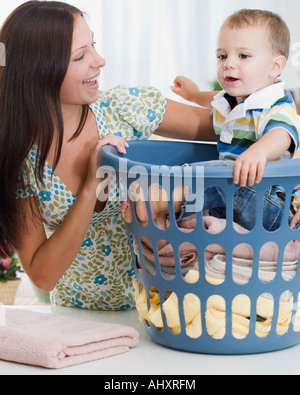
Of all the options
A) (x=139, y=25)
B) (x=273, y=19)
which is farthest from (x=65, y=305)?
(x=139, y=25)

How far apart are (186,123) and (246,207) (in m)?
0.43

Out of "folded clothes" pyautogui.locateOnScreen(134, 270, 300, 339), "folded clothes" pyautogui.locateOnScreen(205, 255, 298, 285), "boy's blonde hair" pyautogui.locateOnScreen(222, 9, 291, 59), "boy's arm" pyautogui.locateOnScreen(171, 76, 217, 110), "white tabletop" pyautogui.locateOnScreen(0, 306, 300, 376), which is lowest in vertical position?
"white tabletop" pyautogui.locateOnScreen(0, 306, 300, 376)

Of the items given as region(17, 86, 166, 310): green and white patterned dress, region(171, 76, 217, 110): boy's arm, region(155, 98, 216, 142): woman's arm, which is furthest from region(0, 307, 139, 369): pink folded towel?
region(171, 76, 217, 110): boy's arm

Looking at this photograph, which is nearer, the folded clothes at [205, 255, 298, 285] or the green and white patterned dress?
the folded clothes at [205, 255, 298, 285]

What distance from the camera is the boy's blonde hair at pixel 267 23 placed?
1084mm

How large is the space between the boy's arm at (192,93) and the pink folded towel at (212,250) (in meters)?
0.50

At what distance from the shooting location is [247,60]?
1.08 m

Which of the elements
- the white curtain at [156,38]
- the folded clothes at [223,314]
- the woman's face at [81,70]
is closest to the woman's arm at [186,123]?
the woman's face at [81,70]

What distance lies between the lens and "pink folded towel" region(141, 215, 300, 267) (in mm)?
827

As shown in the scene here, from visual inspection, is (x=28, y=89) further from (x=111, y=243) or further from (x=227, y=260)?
(x=227, y=260)

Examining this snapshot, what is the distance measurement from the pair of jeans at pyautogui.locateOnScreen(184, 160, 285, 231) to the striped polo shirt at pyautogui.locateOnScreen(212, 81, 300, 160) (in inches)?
5.3

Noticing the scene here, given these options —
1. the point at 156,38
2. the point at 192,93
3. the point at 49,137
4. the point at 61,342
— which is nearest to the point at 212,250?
the point at 61,342

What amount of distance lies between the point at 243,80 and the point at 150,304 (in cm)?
44

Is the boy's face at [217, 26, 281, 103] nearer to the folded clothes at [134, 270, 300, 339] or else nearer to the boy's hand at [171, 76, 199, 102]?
the boy's hand at [171, 76, 199, 102]
